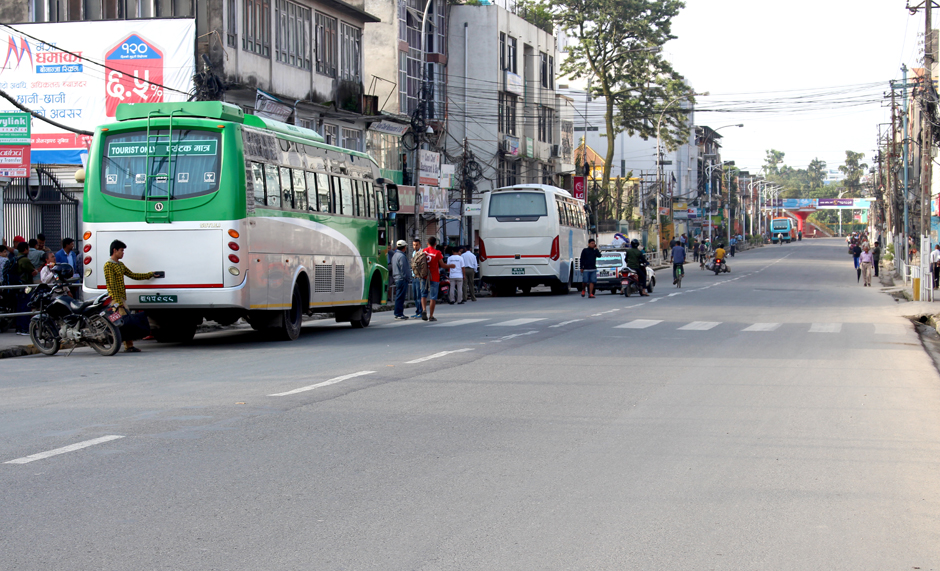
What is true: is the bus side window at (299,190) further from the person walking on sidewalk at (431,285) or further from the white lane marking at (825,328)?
the white lane marking at (825,328)

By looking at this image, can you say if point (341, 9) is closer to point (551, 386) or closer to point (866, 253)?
point (866, 253)

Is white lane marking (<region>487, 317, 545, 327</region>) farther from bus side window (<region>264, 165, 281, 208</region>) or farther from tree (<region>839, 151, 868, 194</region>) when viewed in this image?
tree (<region>839, 151, 868, 194</region>)

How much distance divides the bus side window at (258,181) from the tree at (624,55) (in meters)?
43.7

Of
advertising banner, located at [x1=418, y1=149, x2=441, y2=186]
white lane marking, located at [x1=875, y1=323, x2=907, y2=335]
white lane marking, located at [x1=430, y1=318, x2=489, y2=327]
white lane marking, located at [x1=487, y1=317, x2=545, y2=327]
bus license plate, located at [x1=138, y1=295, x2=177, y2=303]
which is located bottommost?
white lane marking, located at [x1=875, y1=323, x2=907, y2=335]

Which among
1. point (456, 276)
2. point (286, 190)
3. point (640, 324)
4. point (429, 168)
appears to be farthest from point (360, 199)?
point (429, 168)

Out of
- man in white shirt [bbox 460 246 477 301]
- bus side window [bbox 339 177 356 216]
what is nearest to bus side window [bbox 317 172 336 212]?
bus side window [bbox 339 177 356 216]

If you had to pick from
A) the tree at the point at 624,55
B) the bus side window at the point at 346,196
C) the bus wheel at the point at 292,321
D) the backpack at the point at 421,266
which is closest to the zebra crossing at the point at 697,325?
the backpack at the point at 421,266

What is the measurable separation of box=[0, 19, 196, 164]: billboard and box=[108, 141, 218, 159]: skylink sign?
1270 centimetres

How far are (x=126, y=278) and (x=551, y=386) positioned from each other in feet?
26.0

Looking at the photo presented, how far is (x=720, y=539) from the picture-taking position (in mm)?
5516

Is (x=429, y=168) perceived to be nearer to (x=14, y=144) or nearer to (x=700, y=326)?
(x=700, y=326)

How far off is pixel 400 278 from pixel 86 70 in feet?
40.1

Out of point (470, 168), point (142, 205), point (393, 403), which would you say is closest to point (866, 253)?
point (470, 168)

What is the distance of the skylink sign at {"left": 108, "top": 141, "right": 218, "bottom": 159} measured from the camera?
16047 millimetres
